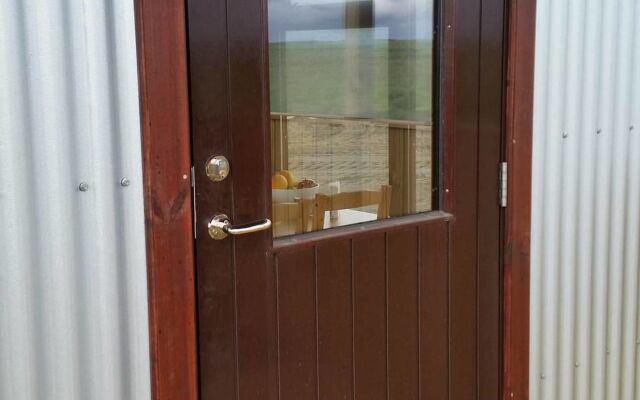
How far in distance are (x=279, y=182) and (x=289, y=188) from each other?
0.15 feet

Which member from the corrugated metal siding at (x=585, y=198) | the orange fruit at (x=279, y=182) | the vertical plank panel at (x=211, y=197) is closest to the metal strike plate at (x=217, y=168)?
the vertical plank panel at (x=211, y=197)

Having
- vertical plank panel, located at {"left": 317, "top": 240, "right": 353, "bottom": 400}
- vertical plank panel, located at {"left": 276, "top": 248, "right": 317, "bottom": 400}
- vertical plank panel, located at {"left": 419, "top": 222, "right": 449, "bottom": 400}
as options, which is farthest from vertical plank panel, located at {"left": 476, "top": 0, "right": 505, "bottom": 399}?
vertical plank panel, located at {"left": 276, "top": 248, "right": 317, "bottom": 400}

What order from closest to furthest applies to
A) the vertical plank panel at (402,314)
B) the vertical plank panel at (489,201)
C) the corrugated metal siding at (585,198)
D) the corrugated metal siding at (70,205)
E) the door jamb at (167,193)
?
the corrugated metal siding at (70,205), the door jamb at (167,193), the vertical plank panel at (402,314), the vertical plank panel at (489,201), the corrugated metal siding at (585,198)

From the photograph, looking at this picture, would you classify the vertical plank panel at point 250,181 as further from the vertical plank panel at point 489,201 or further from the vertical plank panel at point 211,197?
the vertical plank panel at point 489,201

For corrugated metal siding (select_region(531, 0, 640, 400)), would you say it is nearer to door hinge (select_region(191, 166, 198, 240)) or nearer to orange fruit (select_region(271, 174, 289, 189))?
orange fruit (select_region(271, 174, 289, 189))

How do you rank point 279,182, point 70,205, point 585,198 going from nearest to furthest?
point 70,205 → point 279,182 → point 585,198

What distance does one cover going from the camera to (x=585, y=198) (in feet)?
9.40

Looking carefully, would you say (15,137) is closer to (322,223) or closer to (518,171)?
(322,223)

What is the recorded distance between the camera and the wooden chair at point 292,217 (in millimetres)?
2115

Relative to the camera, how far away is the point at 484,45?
2500 millimetres

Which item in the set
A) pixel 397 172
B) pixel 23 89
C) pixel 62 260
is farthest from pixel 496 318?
pixel 23 89

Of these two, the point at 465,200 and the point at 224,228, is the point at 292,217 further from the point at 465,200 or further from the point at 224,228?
the point at 465,200

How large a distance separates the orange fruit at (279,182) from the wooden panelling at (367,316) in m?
0.15

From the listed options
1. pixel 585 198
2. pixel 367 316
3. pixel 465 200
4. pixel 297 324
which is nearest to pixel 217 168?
pixel 297 324
